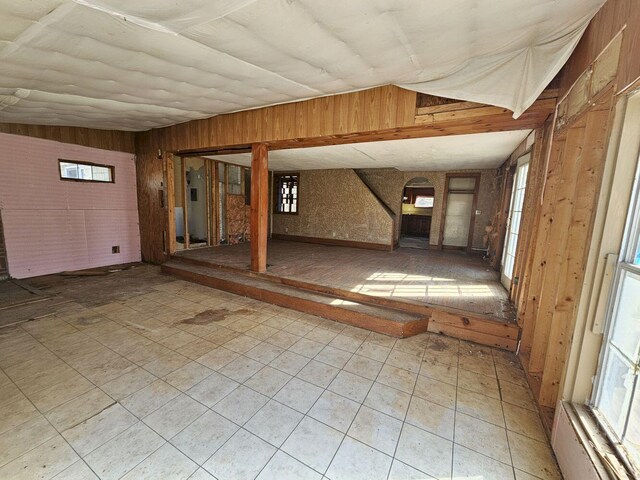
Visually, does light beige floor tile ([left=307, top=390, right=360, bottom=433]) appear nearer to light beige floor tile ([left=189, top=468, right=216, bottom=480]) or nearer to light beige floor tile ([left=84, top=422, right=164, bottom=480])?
light beige floor tile ([left=189, top=468, right=216, bottom=480])

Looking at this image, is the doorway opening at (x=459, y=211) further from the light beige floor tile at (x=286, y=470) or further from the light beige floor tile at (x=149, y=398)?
the light beige floor tile at (x=149, y=398)

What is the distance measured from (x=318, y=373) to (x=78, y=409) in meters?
1.77

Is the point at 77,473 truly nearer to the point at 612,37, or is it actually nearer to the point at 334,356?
the point at 334,356

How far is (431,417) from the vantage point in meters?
1.86

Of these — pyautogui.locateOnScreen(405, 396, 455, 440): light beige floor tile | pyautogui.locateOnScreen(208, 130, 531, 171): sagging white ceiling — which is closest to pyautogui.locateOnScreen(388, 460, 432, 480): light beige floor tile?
pyautogui.locateOnScreen(405, 396, 455, 440): light beige floor tile

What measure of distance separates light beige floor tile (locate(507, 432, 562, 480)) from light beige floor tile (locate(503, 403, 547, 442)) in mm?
48

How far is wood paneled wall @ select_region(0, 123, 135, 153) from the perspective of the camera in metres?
4.33

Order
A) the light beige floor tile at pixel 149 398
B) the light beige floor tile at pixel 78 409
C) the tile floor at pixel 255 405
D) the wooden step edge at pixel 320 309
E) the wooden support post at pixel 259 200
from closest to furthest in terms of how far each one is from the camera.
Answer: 1. the tile floor at pixel 255 405
2. the light beige floor tile at pixel 78 409
3. the light beige floor tile at pixel 149 398
4. the wooden step edge at pixel 320 309
5. the wooden support post at pixel 259 200

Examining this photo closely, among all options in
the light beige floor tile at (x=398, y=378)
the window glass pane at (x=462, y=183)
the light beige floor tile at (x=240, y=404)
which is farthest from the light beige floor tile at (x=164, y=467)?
the window glass pane at (x=462, y=183)

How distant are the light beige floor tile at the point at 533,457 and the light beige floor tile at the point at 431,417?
0.36 m

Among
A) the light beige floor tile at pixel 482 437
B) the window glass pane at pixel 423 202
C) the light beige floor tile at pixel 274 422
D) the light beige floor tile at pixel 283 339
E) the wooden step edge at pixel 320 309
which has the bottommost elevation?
the light beige floor tile at pixel 283 339

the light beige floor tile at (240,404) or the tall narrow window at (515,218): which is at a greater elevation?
the tall narrow window at (515,218)

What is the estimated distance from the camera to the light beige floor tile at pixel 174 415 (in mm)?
1699

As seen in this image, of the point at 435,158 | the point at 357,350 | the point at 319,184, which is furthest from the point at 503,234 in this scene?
the point at 319,184
